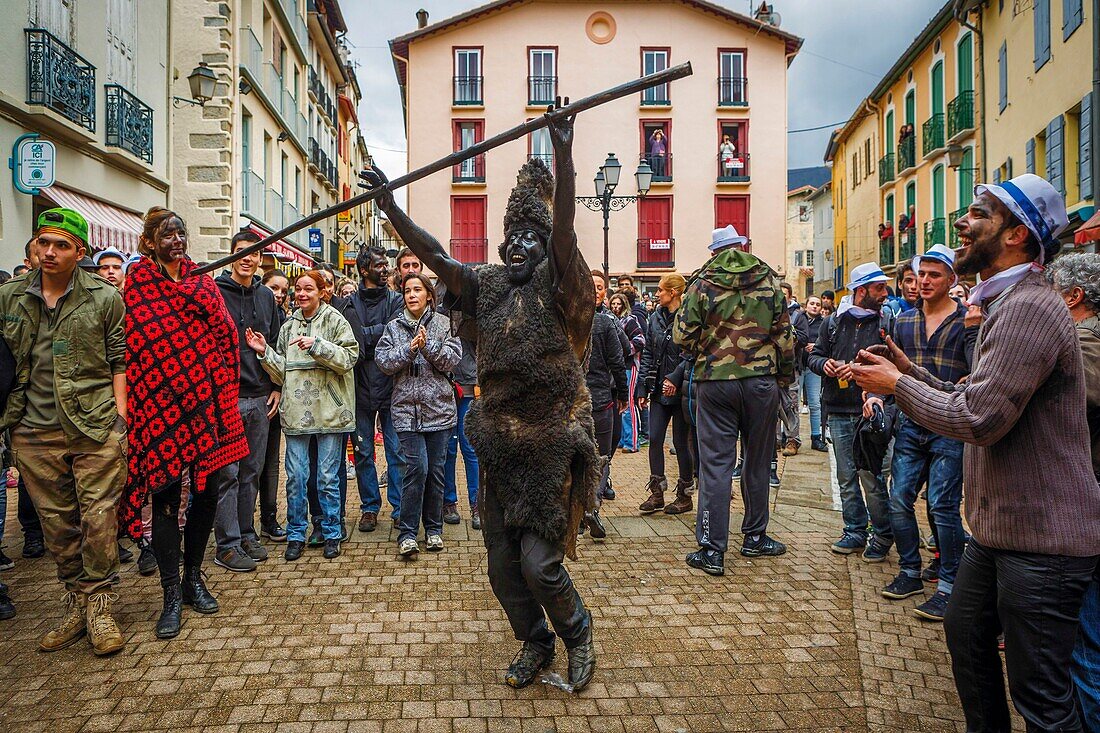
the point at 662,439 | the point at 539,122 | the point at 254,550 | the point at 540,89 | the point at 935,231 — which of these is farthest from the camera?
the point at 540,89

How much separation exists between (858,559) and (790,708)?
2.54 metres

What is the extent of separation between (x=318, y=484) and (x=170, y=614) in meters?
1.70

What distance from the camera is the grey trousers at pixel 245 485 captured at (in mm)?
5656

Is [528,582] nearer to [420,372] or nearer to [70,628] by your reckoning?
[70,628]

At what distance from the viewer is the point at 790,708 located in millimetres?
3521

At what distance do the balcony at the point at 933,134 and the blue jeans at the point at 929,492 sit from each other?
24.3 meters

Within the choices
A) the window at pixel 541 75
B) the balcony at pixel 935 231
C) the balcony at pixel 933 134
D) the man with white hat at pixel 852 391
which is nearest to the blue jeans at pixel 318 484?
the man with white hat at pixel 852 391

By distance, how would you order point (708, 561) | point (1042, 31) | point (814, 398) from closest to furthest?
point (708, 561)
point (814, 398)
point (1042, 31)

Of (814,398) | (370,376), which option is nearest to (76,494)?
(370,376)

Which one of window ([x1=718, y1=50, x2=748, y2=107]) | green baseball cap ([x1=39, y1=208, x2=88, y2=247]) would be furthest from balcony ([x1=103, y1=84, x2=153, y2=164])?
window ([x1=718, y1=50, x2=748, y2=107])

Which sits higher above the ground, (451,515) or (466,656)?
(451,515)

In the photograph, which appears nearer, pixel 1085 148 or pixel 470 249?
pixel 1085 148

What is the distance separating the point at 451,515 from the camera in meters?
6.95

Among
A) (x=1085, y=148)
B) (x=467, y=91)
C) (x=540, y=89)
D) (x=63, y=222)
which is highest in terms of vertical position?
(x=540, y=89)
